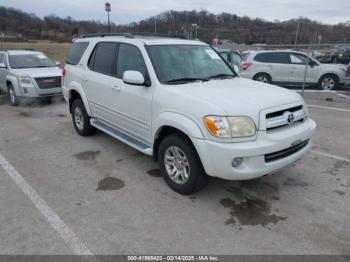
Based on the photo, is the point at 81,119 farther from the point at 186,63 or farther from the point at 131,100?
the point at 186,63

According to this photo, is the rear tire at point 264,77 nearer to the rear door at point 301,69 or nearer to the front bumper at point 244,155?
the rear door at point 301,69

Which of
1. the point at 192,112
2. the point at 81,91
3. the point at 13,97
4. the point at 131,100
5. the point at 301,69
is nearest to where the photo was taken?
the point at 192,112

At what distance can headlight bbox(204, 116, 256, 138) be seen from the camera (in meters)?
3.15

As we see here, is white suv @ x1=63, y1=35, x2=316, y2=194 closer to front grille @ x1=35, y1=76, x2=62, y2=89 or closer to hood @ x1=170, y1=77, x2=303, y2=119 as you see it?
hood @ x1=170, y1=77, x2=303, y2=119

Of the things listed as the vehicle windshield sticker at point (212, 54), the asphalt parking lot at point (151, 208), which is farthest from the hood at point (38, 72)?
the vehicle windshield sticker at point (212, 54)

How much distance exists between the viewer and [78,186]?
406 cm

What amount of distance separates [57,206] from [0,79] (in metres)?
8.38

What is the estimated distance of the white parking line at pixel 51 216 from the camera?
113 inches

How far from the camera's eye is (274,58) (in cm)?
1227

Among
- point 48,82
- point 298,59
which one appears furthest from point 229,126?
point 298,59

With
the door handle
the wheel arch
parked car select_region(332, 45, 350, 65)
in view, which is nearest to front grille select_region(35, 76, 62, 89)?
the door handle

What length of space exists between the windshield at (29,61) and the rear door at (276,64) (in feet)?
26.0

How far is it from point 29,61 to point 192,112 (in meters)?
8.43

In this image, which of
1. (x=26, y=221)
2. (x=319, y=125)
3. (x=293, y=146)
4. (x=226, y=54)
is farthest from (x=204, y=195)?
(x=226, y=54)
